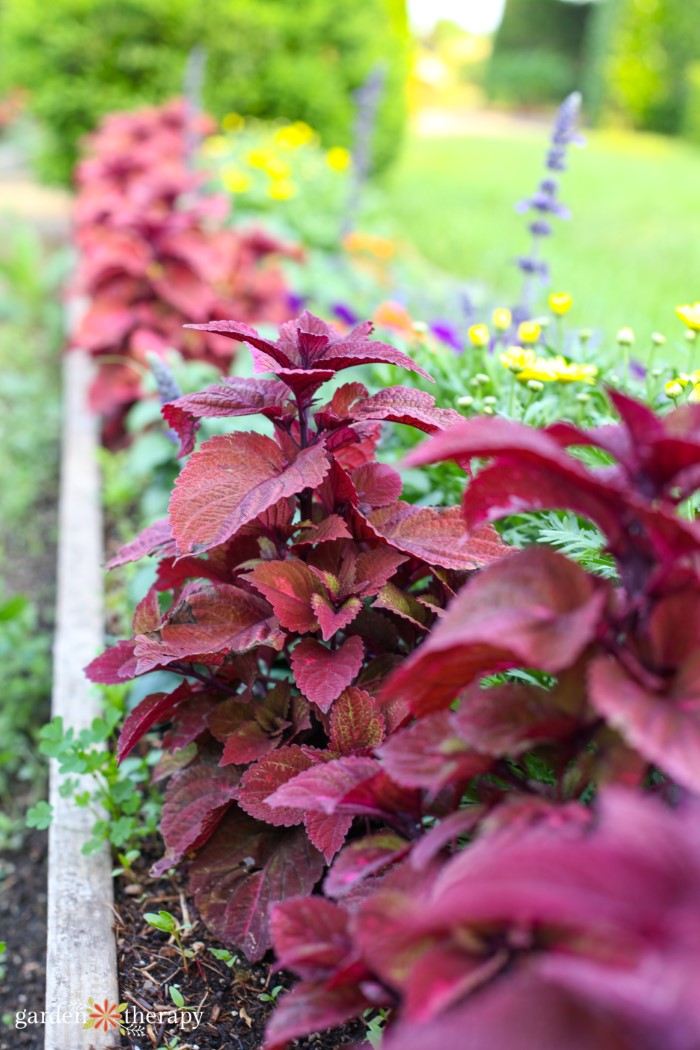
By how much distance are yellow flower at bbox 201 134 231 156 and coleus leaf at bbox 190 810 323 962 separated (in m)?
5.53

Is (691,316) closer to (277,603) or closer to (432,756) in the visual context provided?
(277,603)

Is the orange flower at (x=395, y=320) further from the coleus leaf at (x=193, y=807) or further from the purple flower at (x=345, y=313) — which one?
the coleus leaf at (x=193, y=807)

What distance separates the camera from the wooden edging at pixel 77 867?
1299 millimetres

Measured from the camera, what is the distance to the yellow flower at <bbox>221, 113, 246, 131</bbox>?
22.6ft

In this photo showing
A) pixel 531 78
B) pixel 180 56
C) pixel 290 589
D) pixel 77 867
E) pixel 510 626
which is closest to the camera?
pixel 510 626

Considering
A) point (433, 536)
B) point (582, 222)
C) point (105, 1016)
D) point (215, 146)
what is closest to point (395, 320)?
point (433, 536)

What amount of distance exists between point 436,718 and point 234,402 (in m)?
0.56

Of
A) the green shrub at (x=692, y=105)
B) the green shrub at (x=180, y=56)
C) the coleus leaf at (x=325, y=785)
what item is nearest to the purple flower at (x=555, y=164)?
the coleus leaf at (x=325, y=785)

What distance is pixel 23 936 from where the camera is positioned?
71.6 inches

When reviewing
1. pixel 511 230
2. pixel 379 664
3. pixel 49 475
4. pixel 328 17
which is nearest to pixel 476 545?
pixel 379 664

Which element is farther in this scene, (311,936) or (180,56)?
(180,56)

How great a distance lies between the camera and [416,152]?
1108cm

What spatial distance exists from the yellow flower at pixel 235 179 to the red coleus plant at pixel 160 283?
41.8 inches

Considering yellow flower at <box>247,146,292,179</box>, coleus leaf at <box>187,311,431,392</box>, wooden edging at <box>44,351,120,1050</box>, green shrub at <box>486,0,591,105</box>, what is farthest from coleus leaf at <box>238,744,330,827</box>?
green shrub at <box>486,0,591,105</box>
